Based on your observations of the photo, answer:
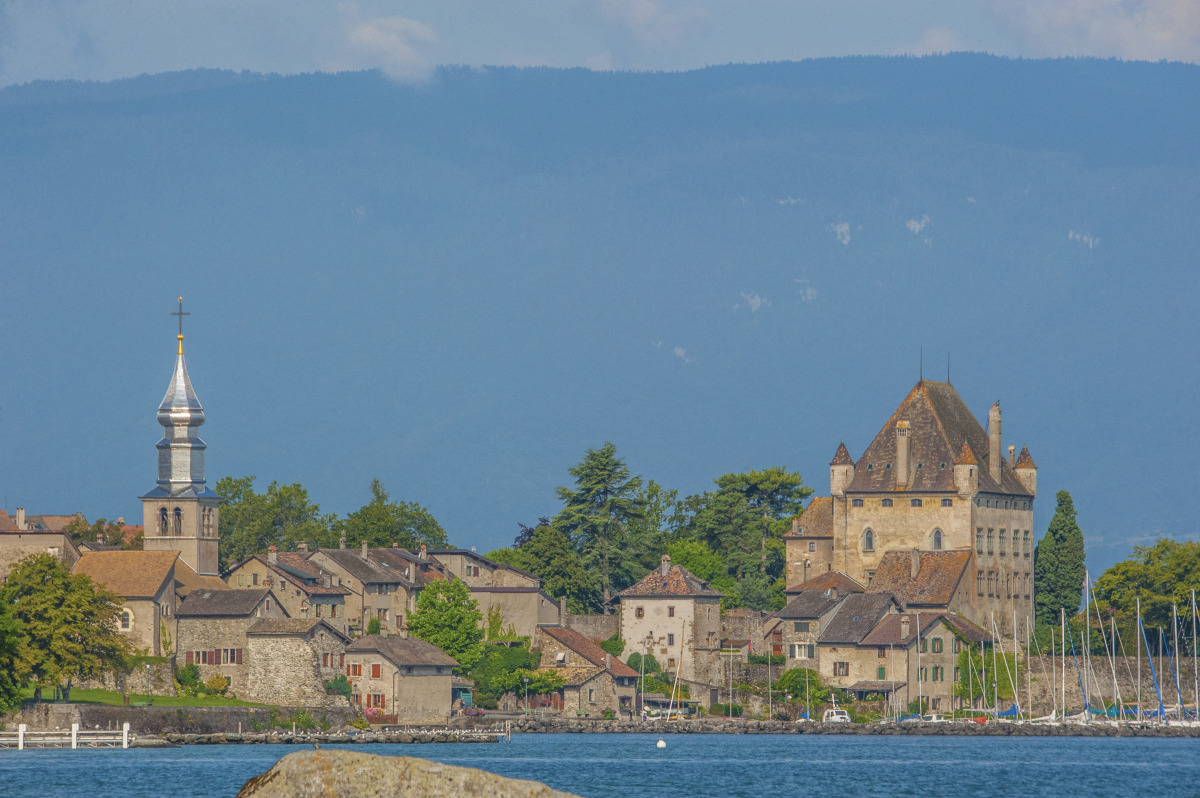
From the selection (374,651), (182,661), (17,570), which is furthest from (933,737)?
(17,570)

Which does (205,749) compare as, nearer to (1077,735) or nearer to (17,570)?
(17,570)

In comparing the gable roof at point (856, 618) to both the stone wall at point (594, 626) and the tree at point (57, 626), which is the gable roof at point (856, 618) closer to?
the stone wall at point (594, 626)

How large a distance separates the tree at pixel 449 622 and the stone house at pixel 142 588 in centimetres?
1288

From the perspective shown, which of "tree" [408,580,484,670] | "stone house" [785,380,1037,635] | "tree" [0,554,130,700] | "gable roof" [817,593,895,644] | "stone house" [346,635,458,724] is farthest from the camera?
"stone house" [785,380,1037,635]

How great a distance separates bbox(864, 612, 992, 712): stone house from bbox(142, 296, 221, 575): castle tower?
35523mm

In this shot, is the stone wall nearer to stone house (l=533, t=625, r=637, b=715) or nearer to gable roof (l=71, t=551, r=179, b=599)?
stone house (l=533, t=625, r=637, b=715)

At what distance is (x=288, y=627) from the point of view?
100000 mm

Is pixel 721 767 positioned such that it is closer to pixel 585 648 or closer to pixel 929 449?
pixel 585 648

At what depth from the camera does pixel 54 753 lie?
78.4 metres

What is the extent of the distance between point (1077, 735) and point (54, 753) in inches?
2064

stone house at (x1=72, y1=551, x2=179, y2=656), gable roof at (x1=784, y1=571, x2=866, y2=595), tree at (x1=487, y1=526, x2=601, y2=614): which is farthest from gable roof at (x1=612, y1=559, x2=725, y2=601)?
stone house at (x1=72, y1=551, x2=179, y2=656)

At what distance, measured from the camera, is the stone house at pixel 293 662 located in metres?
98.6

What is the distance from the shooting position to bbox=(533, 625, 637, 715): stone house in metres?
110

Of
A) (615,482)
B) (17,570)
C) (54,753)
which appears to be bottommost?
(54,753)
